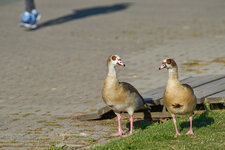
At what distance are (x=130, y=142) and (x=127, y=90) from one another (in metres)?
1.18

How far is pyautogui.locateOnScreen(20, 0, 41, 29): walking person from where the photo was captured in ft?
67.9

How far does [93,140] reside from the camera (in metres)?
7.35

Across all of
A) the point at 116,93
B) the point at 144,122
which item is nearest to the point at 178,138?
the point at 116,93

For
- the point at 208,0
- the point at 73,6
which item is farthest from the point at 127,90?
the point at 208,0

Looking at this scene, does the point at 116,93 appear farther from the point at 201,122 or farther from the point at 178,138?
the point at 201,122

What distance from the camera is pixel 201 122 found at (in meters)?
A: 7.95

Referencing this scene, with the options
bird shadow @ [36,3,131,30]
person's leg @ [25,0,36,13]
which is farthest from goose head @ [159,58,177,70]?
bird shadow @ [36,3,131,30]

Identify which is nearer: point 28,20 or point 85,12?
point 28,20

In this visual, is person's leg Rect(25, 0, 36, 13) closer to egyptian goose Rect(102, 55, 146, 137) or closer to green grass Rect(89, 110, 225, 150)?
green grass Rect(89, 110, 225, 150)

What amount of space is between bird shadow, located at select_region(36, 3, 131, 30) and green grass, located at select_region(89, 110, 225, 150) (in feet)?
51.7

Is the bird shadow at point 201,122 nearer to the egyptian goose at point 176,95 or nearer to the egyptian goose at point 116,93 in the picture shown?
the egyptian goose at point 176,95

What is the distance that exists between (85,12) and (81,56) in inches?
494

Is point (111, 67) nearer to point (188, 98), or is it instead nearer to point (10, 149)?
point (188, 98)

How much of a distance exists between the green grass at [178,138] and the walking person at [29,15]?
544 inches
